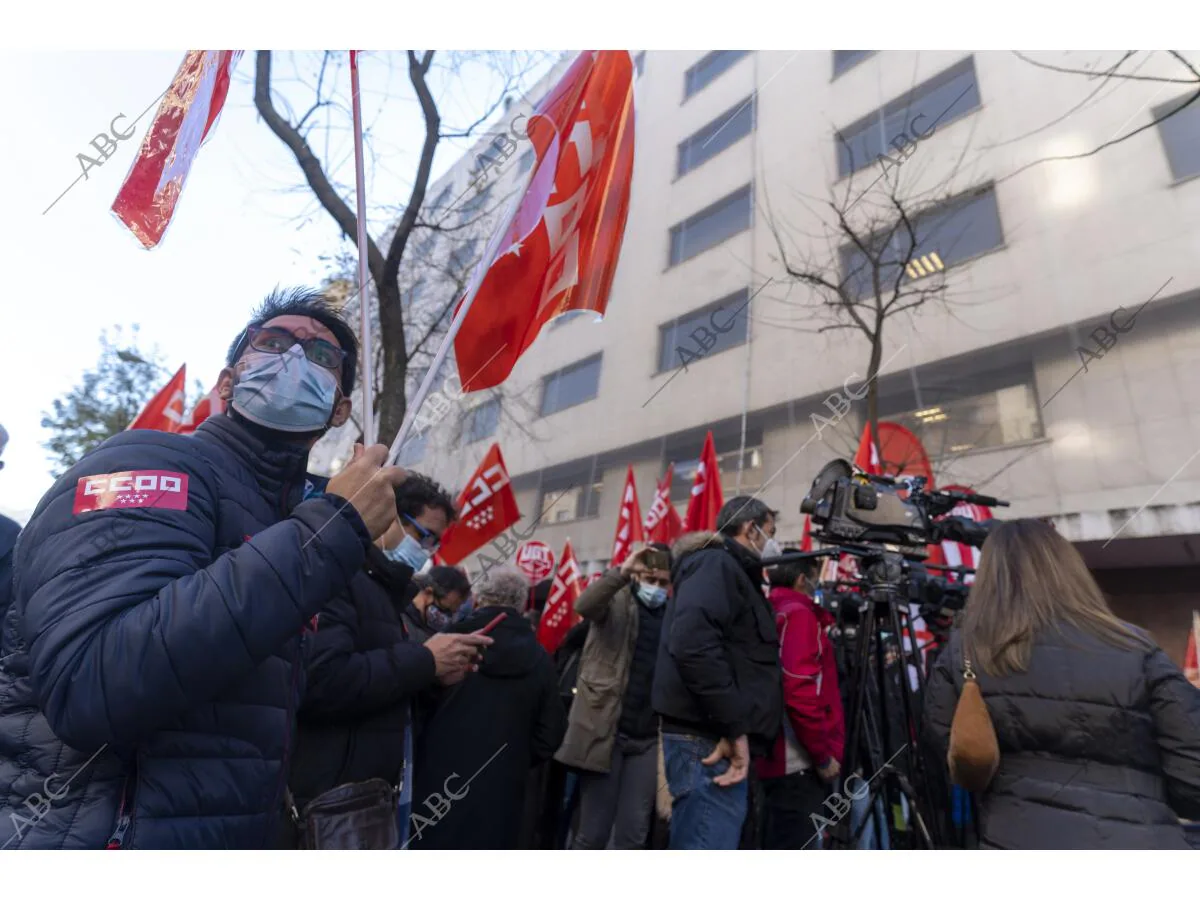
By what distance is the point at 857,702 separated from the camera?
2.69 m

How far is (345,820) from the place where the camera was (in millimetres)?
1543

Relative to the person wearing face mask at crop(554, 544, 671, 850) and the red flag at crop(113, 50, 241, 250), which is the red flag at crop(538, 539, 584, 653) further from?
the red flag at crop(113, 50, 241, 250)

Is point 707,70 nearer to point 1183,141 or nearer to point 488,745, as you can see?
point 1183,141

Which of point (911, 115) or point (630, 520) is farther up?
point (911, 115)

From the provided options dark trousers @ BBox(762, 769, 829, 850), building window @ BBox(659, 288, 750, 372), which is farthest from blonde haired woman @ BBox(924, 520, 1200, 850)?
building window @ BBox(659, 288, 750, 372)

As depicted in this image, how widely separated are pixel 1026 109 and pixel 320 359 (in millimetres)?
9840

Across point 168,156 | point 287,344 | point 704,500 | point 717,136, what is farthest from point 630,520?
point 717,136

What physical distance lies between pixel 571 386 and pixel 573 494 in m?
2.13

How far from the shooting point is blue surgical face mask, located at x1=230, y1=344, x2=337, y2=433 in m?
1.36

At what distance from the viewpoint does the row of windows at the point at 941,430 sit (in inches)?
310

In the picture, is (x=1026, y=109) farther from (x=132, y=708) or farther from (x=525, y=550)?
(x=132, y=708)

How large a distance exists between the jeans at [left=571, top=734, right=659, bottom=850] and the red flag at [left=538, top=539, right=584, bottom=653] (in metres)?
2.36

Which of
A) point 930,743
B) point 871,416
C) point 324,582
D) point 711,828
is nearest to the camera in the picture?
point 324,582

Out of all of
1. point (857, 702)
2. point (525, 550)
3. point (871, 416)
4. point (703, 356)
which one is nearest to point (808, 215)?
point (703, 356)
